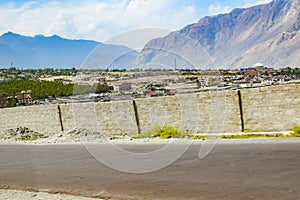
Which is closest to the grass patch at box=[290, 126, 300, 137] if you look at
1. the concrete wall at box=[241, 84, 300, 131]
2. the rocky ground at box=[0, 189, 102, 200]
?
the concrete wall at box=[241, 84, 300, 131]

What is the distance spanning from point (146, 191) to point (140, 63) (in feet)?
23.3

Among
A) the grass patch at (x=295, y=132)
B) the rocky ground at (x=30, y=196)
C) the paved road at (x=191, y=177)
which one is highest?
the rocky ground at (x=30, y=196)

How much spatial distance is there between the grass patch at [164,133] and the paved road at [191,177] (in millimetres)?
6835

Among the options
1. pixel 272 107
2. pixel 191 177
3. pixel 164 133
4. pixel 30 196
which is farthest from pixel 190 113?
pixel 30 196

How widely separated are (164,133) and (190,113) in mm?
1884

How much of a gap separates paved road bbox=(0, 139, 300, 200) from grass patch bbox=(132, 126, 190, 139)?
22.4 feet

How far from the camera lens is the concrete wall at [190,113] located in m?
19.0

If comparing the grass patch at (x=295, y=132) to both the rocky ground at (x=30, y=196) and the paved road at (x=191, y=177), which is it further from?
the rocky ground at (x=30, y=196)

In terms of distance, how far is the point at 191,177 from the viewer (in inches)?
378

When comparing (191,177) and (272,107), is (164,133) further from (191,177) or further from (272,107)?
(191,177)

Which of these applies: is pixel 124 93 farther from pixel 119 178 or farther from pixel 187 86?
pixel 119 178

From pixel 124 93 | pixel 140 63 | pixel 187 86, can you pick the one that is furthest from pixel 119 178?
pixel 124 93

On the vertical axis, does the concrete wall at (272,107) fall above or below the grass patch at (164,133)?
above

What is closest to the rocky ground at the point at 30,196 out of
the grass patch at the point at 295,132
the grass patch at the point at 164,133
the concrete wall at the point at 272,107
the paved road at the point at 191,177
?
the paved road at the point at 191,177
